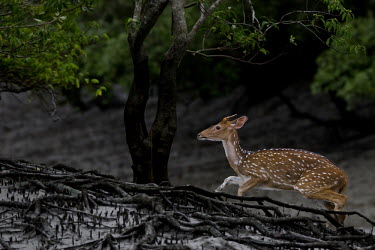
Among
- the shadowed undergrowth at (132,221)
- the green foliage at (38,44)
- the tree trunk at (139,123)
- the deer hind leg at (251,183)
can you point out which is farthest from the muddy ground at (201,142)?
the shadowed undergrowth at (132,221)

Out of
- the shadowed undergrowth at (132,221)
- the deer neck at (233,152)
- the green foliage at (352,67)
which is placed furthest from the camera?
the green foliage at (352,67)

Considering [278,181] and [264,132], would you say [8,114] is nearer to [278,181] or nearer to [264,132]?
[264,132]

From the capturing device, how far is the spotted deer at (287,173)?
41.4 feet

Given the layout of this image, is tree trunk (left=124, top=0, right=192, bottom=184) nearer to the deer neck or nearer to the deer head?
the deer head

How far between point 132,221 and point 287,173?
119 inches

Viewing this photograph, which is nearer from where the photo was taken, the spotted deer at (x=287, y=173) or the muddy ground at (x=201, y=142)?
the spotted deer at (x=287, y=173)

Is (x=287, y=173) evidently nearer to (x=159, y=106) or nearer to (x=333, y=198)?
(x=333, y=198)

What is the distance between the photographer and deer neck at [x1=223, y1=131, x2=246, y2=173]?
1318 centimetres

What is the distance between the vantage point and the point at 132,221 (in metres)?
11.3

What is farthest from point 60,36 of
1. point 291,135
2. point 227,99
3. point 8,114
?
point 8,114

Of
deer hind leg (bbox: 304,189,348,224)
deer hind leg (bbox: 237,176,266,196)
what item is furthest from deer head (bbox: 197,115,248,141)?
deer hind leg (bbox: 304,189,348,224)

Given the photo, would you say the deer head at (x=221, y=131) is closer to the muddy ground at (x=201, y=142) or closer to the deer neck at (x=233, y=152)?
the deer neck at (x=233, y=152)

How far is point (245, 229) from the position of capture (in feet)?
36.9

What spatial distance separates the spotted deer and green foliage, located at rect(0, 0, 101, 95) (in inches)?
154
